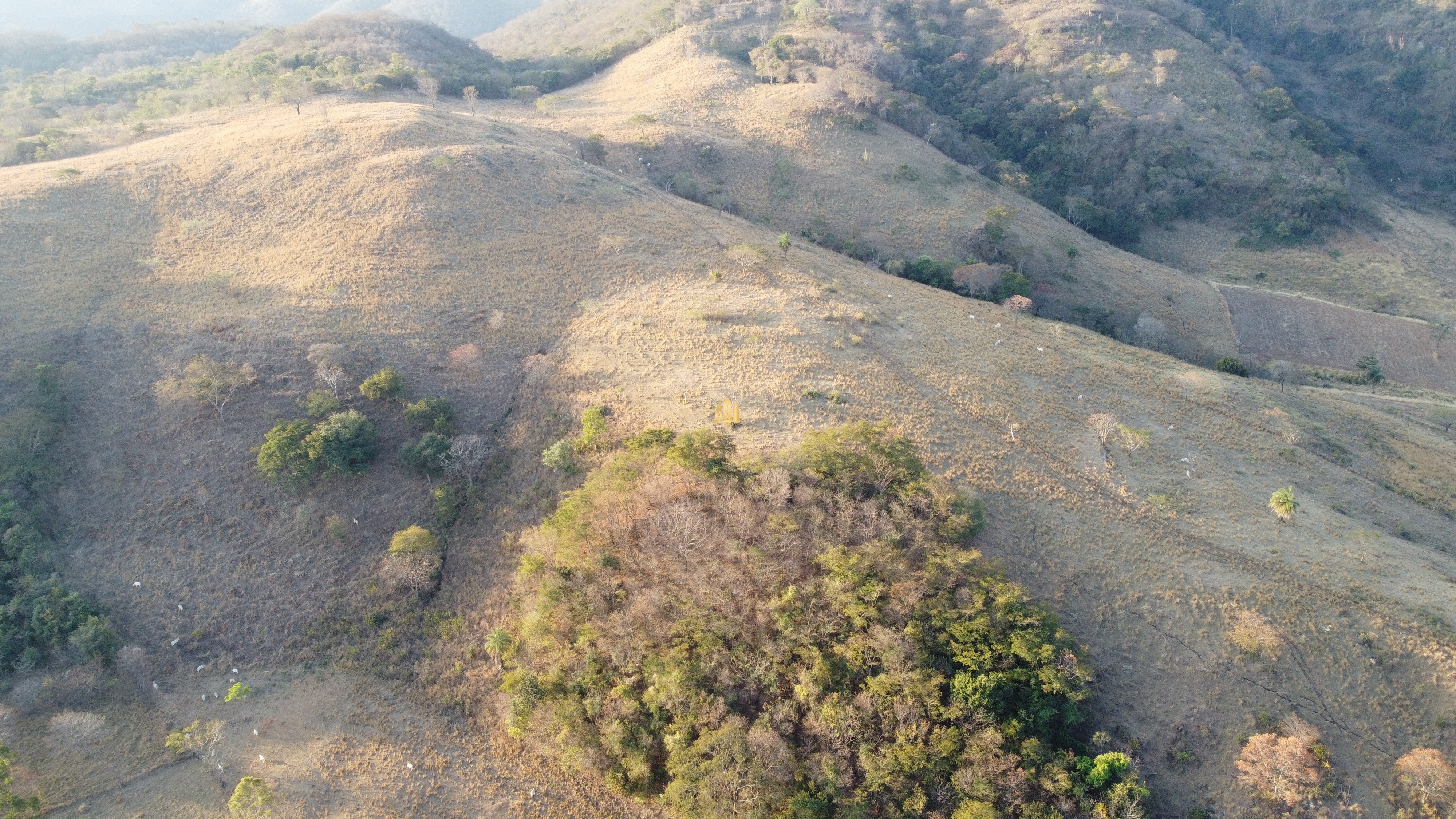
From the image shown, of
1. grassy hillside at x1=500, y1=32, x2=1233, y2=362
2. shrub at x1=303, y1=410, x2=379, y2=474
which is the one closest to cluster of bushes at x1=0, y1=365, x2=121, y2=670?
shrub at x1=303, y1=410, x2=379, y2=474

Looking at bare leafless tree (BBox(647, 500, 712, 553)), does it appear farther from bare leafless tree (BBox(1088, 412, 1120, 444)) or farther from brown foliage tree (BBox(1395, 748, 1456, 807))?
brown foliage tree (BBox(1395, 748, 1456, 807))

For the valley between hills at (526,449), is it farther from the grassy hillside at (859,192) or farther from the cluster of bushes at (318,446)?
the grassy hillside at (859,192)

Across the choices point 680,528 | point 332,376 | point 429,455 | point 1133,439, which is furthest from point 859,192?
point 680,528

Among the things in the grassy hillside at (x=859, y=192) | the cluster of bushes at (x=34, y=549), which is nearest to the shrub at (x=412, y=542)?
the cluster of bushes at (x=34, y=549)

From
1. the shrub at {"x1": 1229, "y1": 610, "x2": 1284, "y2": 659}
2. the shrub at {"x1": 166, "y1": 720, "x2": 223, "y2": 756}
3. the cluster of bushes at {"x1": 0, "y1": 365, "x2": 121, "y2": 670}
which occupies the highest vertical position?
the shrub at {"x1": 1229, "y1": 610, "x2": 1284, "y2": 659}

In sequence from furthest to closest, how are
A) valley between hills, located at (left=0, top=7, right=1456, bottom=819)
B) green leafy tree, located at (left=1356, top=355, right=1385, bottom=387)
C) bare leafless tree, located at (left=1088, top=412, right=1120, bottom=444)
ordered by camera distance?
green leafy tree, located at (left=1356, top=355, right=1385, bottom=387) < bare leafless tree, located at (left=1088, top=412, right=1120, bottom=444) < valley between hills, located at (left=0, top=7, right=1456, bottom=819)

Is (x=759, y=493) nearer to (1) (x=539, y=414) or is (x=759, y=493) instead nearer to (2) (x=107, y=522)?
(1) (x=539, y=414)
